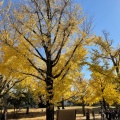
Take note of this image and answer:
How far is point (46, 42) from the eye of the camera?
→ 11.7 metres

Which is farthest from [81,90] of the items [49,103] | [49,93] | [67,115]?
[67,115]

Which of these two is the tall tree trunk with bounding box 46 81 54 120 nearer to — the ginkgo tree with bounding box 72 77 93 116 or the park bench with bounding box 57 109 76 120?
the park bench with bounding box 57 109 76 120

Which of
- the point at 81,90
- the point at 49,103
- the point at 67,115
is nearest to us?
the point at 67,115

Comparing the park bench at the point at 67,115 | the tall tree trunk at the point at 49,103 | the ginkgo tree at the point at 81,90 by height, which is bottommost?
the park bench at the point at 67,115

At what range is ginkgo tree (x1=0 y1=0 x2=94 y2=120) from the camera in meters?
11.3

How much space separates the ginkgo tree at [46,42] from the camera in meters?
11.3

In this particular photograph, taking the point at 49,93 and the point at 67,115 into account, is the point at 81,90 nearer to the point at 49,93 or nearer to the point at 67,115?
the point at 49,93

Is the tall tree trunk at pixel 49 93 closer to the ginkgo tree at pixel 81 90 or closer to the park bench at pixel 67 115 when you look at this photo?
the park bench at pixel 67 115

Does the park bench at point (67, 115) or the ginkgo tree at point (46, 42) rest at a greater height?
the ginkgo tree at point (46, 42)

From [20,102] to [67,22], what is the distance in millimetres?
29309

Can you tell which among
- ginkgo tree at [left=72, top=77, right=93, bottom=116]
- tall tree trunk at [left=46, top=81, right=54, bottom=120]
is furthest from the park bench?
ginkgo tree at [left=72, top=77, right=93, bottom=116]

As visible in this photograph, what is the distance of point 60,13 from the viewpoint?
12.4 m

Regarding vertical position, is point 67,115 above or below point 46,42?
below

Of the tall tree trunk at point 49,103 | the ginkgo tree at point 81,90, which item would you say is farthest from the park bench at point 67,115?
the ginkgo tree at point 81,90
